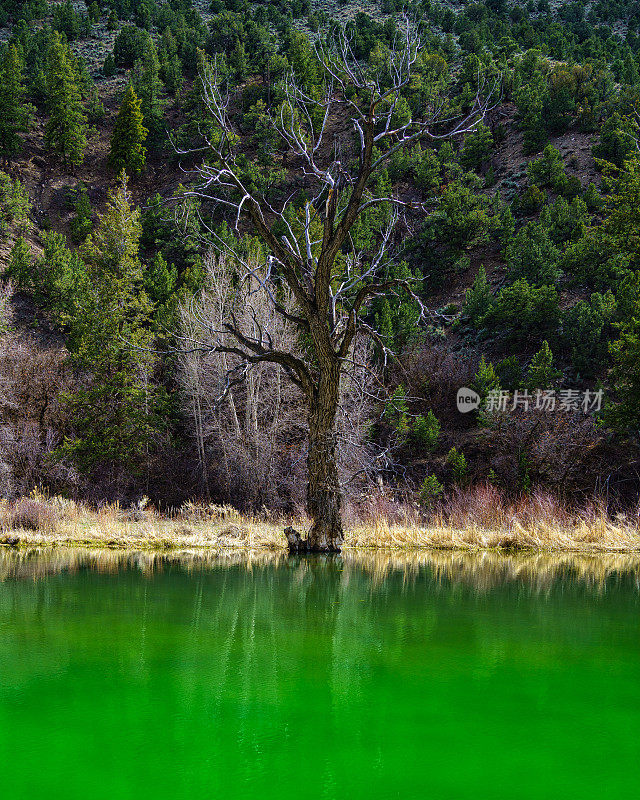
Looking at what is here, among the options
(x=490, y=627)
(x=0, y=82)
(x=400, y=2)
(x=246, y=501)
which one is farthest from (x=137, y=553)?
(x=400, y=2)

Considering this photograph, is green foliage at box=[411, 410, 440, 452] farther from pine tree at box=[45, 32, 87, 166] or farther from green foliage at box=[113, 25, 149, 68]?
green foliage at box=[113, 25, 149, 68]

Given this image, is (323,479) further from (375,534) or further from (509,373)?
(509,373)

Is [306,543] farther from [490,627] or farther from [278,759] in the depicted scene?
[278,759]

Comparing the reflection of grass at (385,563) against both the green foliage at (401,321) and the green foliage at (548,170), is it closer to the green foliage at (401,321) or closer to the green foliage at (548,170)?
the green foliage at (401,321)

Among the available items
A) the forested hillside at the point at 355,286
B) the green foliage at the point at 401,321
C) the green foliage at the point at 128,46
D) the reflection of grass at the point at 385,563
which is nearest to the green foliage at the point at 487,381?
the forested hillside at the point at 355,286

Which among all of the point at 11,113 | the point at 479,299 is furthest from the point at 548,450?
the point at 11,113

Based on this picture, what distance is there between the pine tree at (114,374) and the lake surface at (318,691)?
64.3ft

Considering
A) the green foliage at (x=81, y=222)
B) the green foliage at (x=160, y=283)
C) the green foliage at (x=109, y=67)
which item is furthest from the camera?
the green foliage at (x=109, y=67)

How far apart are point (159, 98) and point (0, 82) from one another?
43.3 ft

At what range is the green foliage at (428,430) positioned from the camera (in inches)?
1170

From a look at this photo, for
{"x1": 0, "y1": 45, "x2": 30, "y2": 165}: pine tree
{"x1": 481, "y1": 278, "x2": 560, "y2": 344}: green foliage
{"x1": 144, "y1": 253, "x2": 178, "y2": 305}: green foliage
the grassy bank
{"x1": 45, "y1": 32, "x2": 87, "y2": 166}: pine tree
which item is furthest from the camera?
{"x1": 45, "y1": 32, "x2": 87, "y2": 166}: pine tree

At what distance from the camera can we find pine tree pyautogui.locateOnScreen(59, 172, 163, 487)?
2734 centimetres

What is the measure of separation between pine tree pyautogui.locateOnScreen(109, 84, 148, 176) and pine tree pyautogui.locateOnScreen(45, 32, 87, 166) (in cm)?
280

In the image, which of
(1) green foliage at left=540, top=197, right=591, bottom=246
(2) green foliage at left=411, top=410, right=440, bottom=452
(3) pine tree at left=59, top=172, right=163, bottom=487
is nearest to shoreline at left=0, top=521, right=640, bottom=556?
(3) pine tree at left=59, top=172, right=163, bottom=487
